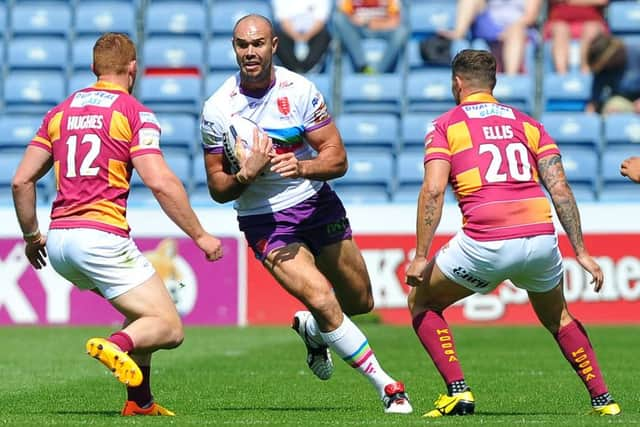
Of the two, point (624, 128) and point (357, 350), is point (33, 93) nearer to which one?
point (624, 128)

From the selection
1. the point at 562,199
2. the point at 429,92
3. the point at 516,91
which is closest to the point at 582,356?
the point at 562,199

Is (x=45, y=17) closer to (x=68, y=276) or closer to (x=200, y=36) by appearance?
(x=200, y=36)

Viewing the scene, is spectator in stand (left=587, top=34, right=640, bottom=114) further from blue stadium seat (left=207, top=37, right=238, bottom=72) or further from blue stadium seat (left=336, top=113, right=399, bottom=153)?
blue stadium seat (left=207, top=37, right=238, bottom=72)

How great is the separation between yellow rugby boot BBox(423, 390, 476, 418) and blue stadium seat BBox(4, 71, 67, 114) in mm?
12721

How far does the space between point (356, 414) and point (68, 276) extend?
1816 millimetres

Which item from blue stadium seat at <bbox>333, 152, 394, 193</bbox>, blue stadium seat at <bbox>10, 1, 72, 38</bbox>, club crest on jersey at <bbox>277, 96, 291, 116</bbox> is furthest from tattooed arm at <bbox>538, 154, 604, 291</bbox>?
blue stadium seat at <bbox>10, 1, 72, 38</bbox>

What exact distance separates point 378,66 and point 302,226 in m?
11.1

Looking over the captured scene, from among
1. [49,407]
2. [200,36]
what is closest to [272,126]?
[49,407]

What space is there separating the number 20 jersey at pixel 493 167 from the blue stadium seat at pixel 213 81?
11.6m

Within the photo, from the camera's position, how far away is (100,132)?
7945mm

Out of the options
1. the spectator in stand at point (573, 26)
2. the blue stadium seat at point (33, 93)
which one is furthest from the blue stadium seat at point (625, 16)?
the blue stadium seat at point (33, 93)

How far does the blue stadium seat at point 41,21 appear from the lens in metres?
20.8

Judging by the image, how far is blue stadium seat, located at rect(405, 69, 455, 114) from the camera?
758 inches

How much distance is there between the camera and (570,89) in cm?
1928
